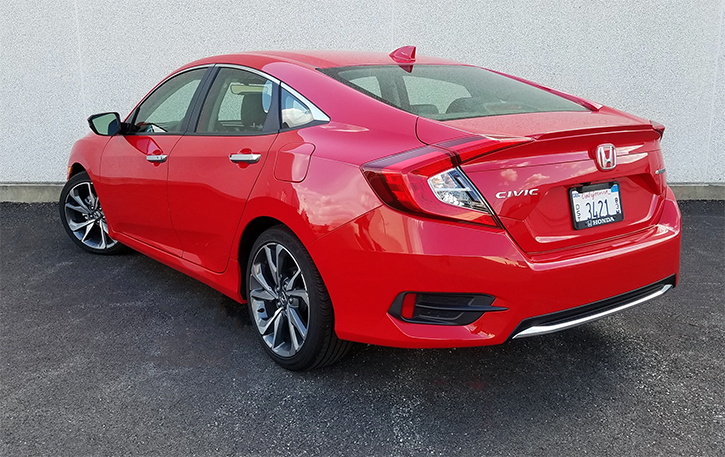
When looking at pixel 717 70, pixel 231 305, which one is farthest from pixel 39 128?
pixel 717 70

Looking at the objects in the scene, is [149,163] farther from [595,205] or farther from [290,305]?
[595,205]

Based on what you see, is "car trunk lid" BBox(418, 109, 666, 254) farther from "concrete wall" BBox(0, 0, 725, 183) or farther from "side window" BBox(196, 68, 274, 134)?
"concrete wall" BBox(0, 0, 725, 183)

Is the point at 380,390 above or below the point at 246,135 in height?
below

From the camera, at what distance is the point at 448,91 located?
3129 mm

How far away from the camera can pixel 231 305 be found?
3.99 meters

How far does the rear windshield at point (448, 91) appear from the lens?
2822 millimetres

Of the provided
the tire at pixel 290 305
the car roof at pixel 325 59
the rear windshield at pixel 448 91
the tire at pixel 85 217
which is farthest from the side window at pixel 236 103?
the tire at pixel 85 217

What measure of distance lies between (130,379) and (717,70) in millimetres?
6970

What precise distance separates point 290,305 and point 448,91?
52.1 inches

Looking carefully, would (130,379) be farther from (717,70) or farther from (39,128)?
(717,70)

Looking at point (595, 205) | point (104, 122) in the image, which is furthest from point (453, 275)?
point (104, 122)

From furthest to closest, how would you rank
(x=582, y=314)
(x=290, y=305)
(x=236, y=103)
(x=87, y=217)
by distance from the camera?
(x=87, y=217), (x=236, y=103), (x=290, y=305), (x=582, y=314)

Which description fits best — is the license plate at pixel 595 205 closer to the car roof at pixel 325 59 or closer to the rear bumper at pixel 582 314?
the rear bumper at pixel 582 314

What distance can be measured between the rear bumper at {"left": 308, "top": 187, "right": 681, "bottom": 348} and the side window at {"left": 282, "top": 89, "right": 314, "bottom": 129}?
25.1 inches
